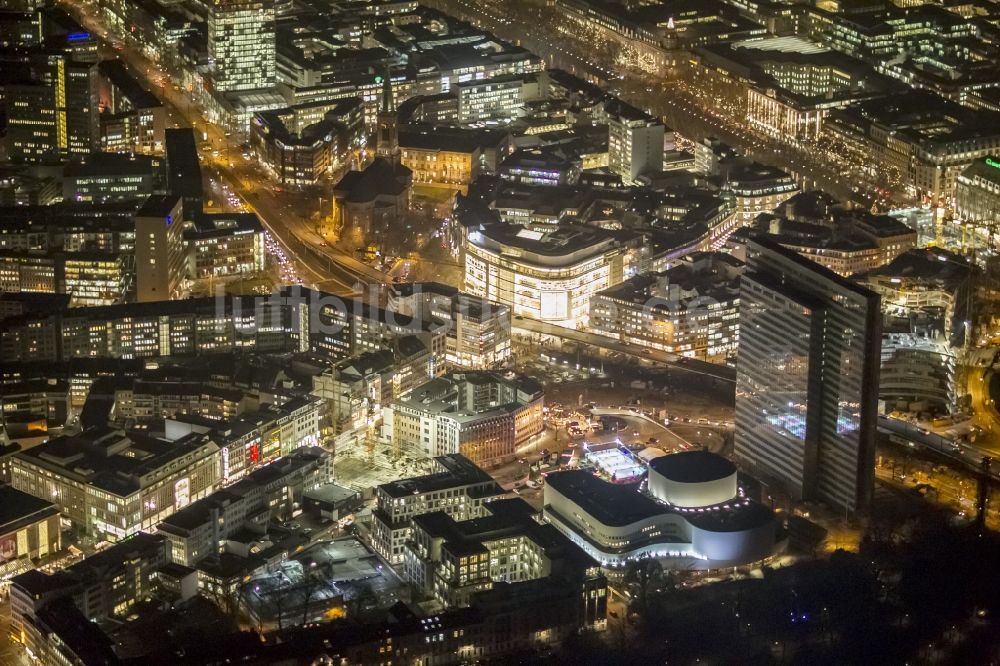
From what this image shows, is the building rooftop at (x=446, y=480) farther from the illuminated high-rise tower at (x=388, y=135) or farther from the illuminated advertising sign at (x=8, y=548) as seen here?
the illuminated high-rise tower at (x=388, y=135)

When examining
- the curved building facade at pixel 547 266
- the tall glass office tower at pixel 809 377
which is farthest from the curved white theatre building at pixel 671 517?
the curved building facade at pixel 547 266

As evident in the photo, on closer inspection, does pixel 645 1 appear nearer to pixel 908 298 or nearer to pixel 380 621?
pixel 908 298

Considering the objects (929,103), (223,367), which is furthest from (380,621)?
(929,103)

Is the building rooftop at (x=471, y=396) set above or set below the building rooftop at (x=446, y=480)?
above

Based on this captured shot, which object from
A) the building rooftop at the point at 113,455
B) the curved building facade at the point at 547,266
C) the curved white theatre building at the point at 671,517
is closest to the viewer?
the curved white theatre building at the point at 671,517

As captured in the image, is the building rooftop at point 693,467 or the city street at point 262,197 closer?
the building rooftop at point 693,467

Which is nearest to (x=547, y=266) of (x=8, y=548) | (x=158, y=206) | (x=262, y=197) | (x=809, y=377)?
(x=158, y=206)

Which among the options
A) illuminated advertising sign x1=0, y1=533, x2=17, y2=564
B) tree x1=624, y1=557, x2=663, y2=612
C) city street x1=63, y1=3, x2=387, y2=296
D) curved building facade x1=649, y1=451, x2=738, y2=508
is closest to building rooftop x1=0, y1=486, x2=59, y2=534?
illuminated advertising sign x1=0, y1=533, x2=17, y2=564

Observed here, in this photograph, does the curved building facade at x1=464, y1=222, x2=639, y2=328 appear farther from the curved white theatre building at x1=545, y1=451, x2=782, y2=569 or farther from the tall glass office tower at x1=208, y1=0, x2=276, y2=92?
the tall glass office tower at x1=208, y1=0, x2=276, y2=92
